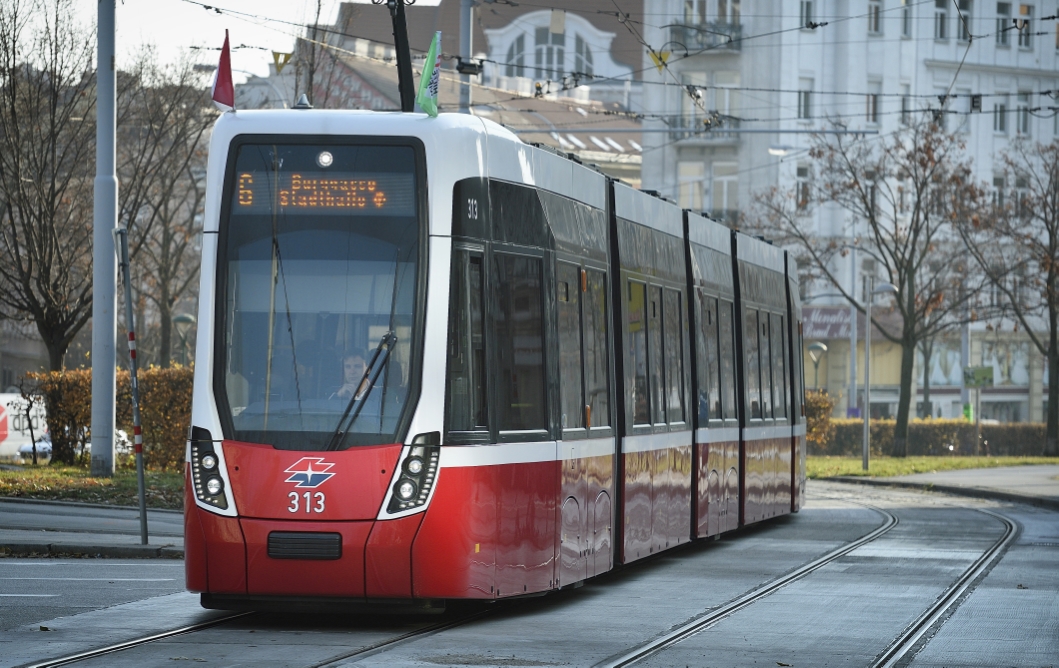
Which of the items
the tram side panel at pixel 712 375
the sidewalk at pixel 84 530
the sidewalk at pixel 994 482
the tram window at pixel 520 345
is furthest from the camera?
the sidewalk at pixel 994 482

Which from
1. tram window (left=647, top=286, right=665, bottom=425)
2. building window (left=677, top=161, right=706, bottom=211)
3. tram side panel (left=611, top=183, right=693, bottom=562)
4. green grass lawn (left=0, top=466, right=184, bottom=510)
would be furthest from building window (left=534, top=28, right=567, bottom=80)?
tram window (left=647, top=286, right=665, bottom=425)

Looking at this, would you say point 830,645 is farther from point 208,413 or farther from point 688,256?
point 688,256

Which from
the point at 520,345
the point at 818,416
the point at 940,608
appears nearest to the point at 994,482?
the point at 818,416

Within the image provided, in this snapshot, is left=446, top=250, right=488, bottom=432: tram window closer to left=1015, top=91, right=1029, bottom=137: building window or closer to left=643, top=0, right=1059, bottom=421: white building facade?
left=643, top=0, right=1059, bottom=421: white building facade

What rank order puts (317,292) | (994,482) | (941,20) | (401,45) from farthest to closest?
(941,20), (994,482), (401,45), (317,292)

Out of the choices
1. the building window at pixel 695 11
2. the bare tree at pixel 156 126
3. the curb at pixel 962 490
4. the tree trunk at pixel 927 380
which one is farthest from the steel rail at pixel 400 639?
the building window at pixel 695 11

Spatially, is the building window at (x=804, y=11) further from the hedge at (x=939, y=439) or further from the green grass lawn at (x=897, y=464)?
the green grass lawn at (x=897, y=464)

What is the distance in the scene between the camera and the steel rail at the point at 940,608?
404 inches

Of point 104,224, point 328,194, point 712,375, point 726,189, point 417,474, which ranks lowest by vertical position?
point 417,474

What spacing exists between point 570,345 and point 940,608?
322cm

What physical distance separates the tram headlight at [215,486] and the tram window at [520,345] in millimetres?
1808

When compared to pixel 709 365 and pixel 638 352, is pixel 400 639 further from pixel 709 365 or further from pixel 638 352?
pixel 709 365

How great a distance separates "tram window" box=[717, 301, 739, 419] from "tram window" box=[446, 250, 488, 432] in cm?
742

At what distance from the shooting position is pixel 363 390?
10797 mm
